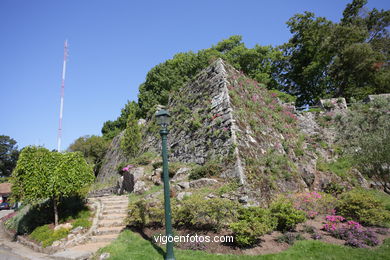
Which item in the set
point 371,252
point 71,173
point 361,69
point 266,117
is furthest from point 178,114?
point 361,69

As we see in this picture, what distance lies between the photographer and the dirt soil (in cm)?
567

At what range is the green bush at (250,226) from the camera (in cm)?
562

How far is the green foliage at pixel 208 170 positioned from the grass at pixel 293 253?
4008 mm

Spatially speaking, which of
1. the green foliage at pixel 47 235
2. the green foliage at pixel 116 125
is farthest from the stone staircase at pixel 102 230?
the green foliage at pixel 116 125

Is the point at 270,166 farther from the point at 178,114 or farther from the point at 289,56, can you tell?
the point at 289,56

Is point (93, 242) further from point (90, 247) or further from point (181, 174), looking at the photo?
point (181, 174)

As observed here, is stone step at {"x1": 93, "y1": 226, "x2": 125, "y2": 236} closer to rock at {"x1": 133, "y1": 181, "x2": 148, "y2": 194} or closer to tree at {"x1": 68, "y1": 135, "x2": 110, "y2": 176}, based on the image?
A: rock at {"x1": 133, "y1": 181, "x2": 148, "y2": 194}

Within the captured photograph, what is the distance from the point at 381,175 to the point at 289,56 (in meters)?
20.5

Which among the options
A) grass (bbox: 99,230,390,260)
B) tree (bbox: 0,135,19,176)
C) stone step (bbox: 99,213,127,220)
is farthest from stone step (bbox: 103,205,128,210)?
tree (bbox: 0,135,19,176)

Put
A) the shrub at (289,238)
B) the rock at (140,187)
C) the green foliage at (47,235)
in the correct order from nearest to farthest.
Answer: the shrub at (289,238) < the green foliage at (47,235) < the rock at (140,187)

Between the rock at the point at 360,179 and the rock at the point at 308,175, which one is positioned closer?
the rock at the point at 308,175

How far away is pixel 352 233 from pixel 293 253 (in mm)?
2275

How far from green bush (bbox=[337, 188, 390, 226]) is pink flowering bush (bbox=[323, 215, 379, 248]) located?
32.0 inches

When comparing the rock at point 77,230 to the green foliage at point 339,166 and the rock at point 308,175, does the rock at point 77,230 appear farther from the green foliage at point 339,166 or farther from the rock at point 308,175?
the green foliage at point 339,166
